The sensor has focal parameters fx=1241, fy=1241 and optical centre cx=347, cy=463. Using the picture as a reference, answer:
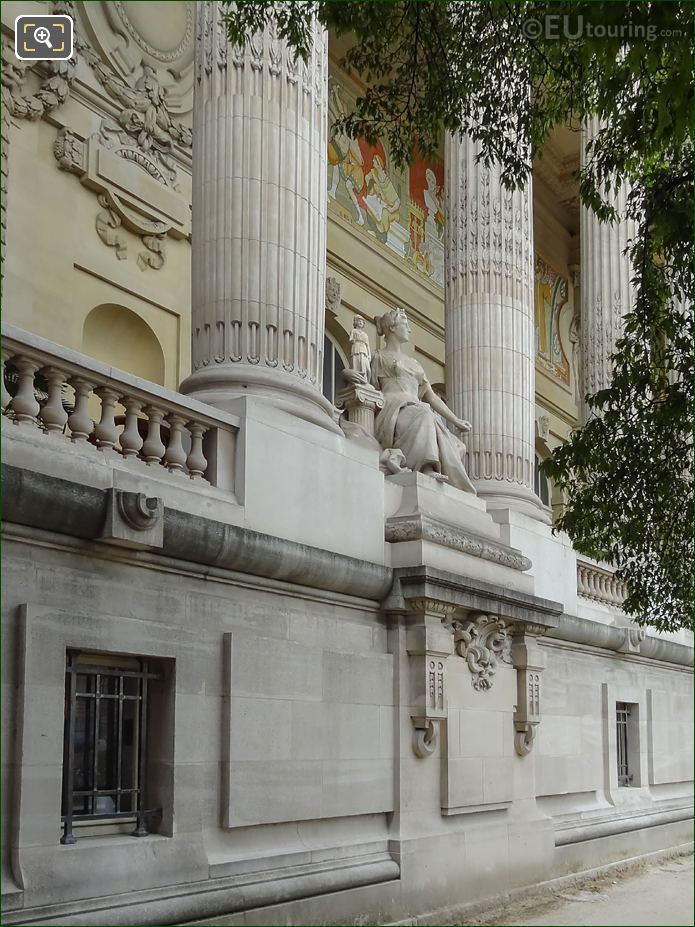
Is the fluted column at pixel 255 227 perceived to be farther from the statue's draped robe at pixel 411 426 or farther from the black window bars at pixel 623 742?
the black window bars at pixel 623 742

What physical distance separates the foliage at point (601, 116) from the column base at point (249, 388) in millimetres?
2185

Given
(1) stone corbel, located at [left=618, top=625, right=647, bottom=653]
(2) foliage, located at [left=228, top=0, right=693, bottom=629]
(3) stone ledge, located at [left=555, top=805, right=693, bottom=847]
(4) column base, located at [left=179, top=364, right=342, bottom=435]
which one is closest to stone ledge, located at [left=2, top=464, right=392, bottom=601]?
(4) column base, located at [left=179, top=364, right=342, bottom=435]

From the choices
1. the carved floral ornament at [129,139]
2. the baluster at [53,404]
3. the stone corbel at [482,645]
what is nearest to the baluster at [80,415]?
the baluster at [53,404]

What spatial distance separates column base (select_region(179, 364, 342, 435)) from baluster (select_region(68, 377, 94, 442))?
5.74ft

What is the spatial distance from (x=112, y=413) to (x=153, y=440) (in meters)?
0.48

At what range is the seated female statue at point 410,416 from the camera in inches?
507

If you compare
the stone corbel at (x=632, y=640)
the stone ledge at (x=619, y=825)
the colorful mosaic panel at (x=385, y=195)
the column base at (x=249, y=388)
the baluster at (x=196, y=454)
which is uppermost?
the colorful mosaic panel at (x=385, y=195)

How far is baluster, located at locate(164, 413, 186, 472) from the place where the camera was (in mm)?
9391

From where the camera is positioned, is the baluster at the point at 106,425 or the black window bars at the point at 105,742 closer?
the black window bars at the point at 105,742

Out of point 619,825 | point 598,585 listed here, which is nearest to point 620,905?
point 619,825

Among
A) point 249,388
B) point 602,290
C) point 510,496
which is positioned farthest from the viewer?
point 602,290

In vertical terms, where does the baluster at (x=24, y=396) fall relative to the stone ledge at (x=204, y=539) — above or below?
above

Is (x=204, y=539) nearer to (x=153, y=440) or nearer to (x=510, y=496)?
(x=153, y=440)

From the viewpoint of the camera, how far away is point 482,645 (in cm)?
1242
